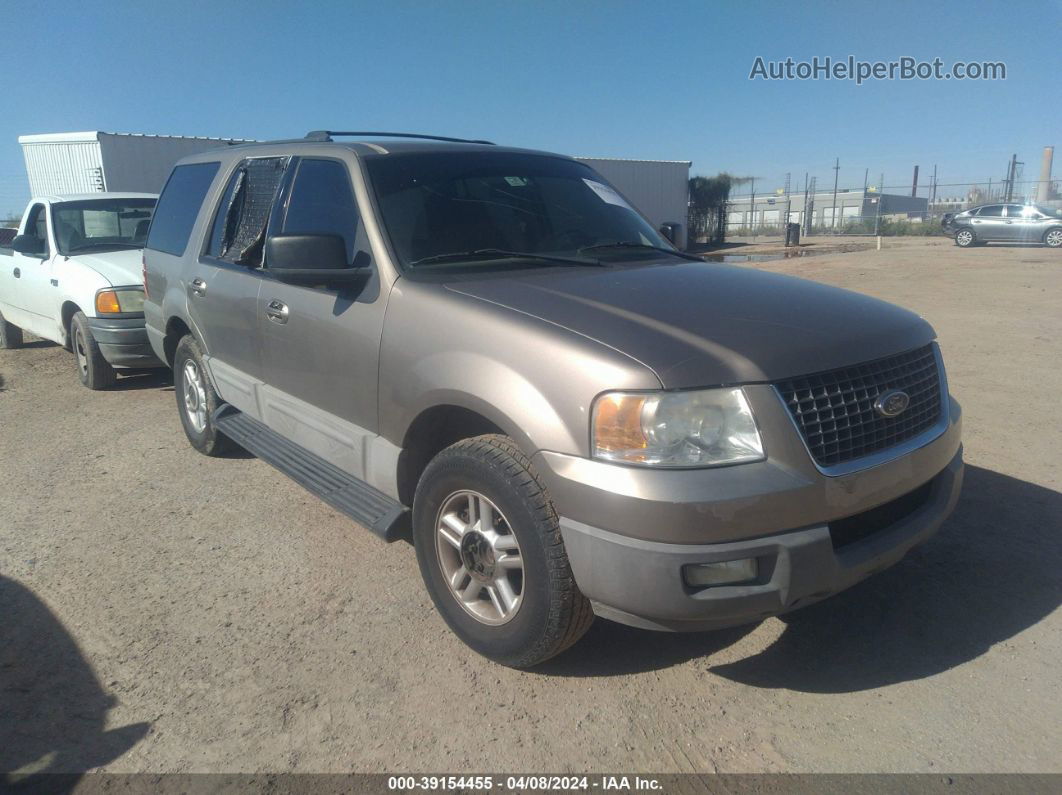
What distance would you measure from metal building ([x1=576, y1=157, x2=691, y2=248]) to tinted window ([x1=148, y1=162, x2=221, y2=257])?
23763 mm

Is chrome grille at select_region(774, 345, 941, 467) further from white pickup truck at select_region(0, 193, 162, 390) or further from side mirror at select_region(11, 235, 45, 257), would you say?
side mirror at select_region(11, 235, 45, 257)

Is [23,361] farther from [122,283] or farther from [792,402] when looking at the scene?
[792,402]

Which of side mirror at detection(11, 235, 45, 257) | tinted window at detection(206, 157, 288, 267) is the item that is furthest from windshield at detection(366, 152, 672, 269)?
side mirror at detection(11, 235, 45, 257)

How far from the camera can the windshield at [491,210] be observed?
3.38 metres

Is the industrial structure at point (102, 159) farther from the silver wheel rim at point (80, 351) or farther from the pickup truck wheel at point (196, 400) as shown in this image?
the pickup truck wheel at point (196, 400)

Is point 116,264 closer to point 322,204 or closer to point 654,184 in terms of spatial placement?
point 322,204

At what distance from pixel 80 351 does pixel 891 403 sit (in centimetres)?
739

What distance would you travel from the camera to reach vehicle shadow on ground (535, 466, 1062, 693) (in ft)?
9.33

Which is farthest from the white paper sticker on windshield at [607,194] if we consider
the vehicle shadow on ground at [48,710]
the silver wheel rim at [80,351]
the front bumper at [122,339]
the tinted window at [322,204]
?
the silver wheel rim at [80,351]

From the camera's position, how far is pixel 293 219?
12.8 feet

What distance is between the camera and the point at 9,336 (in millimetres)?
9789

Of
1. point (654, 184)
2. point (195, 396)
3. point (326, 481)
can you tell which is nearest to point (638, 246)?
point (326, 481)

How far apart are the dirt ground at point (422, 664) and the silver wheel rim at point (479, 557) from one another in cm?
27

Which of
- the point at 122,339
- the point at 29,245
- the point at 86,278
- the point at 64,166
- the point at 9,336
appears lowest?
the point at 9,336
